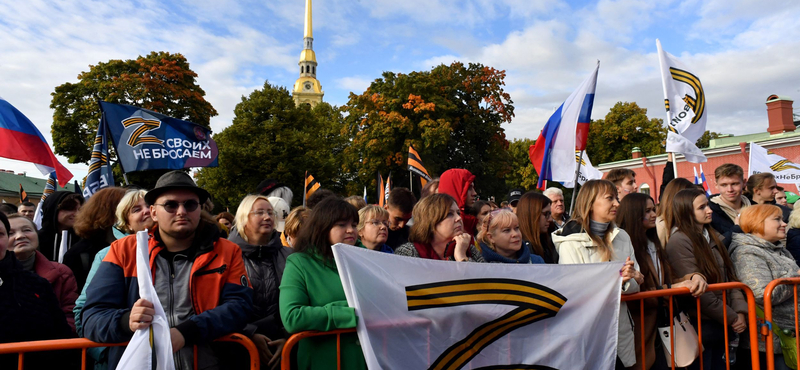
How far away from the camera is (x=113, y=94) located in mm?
25812

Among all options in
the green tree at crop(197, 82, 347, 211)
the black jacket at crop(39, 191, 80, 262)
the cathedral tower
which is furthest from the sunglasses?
the cathedral tower

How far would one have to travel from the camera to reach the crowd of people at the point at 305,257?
2.74 meters

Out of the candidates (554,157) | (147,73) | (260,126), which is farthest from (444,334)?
(260,126)

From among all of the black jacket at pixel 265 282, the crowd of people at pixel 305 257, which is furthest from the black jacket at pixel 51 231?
the black jacket at pixel 265 282

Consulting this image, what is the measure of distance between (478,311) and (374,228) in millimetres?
1289

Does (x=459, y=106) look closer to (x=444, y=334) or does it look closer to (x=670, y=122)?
(x=670, y=122)

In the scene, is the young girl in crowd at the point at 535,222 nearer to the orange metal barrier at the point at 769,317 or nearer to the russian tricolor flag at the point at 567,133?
the orange metal barrier at the point at 769,317

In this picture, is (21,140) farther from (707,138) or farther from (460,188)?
(707,138)

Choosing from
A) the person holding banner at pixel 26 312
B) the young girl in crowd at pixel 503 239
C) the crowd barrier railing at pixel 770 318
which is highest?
the young girl in crowd at pixel 503 239

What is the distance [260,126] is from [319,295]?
100 feet

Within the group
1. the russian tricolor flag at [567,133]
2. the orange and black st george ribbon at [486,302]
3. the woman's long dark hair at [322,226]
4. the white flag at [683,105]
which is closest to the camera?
the orange and black st george ribbon at [486,302]

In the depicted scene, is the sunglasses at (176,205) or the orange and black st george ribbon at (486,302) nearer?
the sunglasses at (176,205)

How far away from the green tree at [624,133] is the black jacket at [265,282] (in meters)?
46.0

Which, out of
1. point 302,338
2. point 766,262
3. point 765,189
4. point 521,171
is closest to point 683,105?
point 765,189
